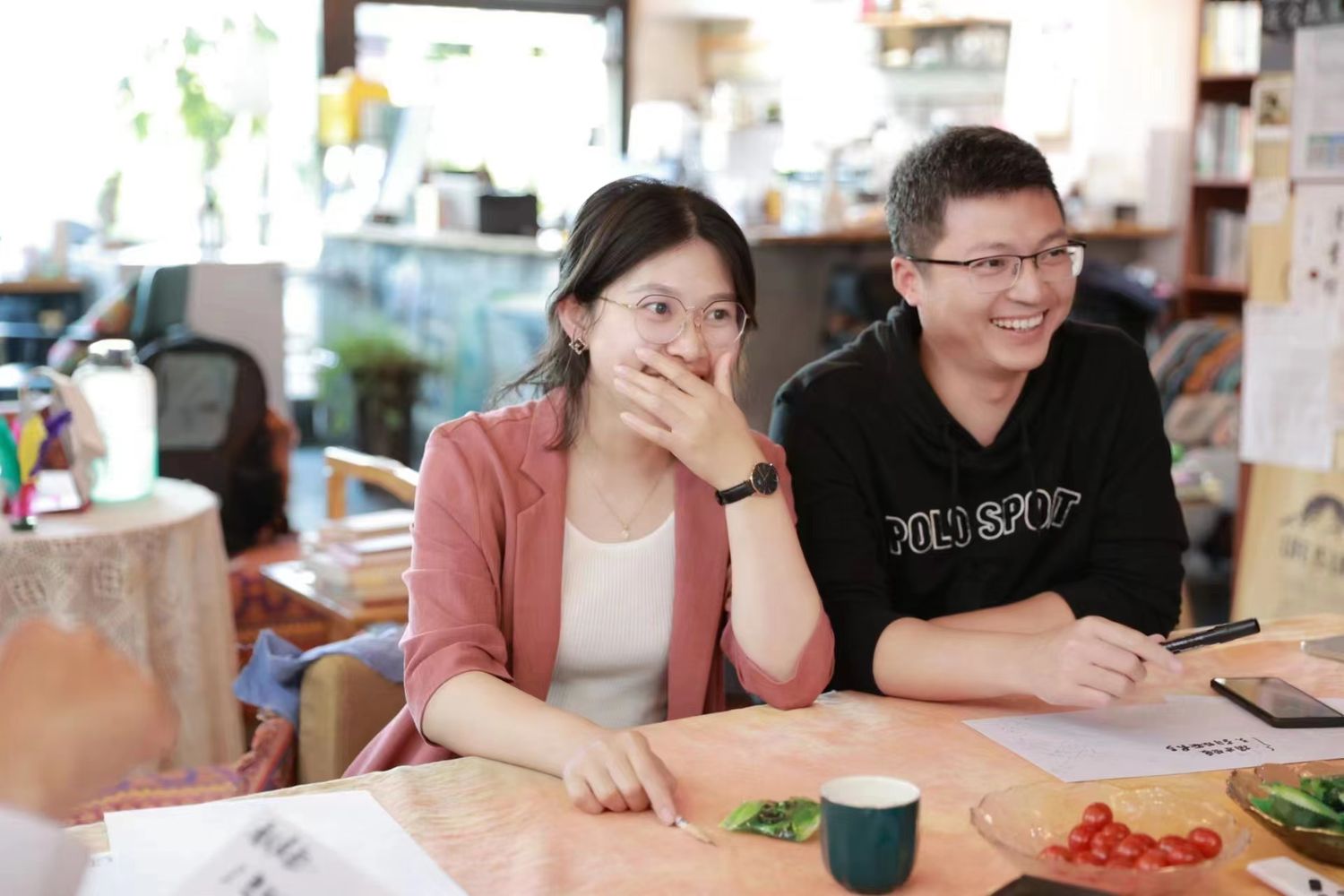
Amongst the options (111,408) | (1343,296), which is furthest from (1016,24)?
(111,408)

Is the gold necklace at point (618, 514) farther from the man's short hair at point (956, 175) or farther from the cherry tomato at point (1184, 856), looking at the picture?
the cherry tomato at point (1184, 856)

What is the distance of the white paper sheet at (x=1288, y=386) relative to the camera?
12.1ft

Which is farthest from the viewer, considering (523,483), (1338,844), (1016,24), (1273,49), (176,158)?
(1016,24)

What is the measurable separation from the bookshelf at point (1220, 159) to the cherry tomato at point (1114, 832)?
6.40 metres

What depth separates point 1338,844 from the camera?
1223 mm

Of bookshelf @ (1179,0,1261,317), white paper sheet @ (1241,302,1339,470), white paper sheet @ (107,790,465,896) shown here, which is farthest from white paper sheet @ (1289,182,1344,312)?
bookshelf @ (1179,0,1261,317)

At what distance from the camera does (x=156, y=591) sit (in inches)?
124

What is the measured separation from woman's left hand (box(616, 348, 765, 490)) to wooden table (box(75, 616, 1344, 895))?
0.89 feet

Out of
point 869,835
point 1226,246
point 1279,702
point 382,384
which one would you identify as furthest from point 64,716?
point 1226,246

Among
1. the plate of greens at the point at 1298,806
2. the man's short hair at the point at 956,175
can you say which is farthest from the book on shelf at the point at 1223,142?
the plate of greens at the point at 1298,806

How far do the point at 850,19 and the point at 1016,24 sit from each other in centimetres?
99

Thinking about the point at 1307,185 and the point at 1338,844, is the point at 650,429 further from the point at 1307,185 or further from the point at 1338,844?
the point at 1307,185

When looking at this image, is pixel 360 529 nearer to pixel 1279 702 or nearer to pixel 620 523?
pixel 620 523

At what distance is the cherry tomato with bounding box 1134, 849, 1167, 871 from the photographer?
1149 mm
